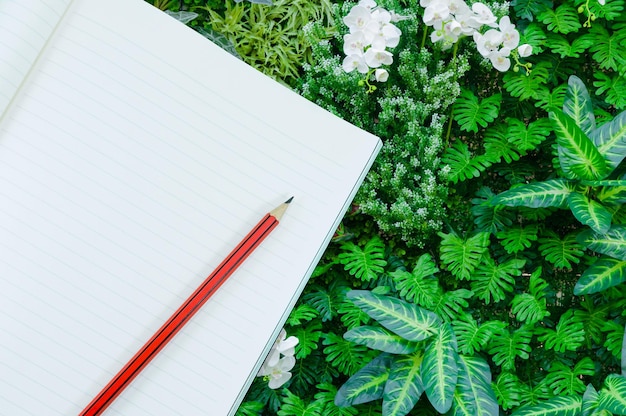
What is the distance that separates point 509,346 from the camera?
111 centimetres

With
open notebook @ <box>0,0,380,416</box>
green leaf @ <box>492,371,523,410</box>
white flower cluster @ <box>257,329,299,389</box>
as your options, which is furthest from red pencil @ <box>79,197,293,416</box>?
green leaf @ <box>492,371,523,410</box>

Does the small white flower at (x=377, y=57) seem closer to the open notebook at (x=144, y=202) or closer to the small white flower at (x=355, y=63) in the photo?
the small white flower at (x=355, y=63)

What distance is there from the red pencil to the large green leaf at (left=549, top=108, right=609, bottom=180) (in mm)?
467

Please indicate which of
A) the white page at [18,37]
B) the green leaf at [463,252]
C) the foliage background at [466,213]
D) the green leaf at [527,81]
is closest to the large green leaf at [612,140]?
the foliage background at [466,213]

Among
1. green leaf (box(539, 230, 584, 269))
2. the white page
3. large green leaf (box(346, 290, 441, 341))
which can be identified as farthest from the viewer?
green leaf (box(539, 230, 584, 269))

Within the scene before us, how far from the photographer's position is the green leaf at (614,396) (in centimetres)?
98

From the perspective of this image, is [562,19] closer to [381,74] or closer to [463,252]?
[381,74]

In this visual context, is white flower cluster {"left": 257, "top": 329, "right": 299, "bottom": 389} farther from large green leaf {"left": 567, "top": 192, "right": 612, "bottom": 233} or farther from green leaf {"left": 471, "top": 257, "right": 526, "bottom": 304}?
large green leaf {"left": 567, "top": 192, "right": 612, "bottom": 233}

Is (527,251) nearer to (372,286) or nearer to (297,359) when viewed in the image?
(372,286)

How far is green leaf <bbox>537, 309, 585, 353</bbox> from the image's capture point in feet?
3.57

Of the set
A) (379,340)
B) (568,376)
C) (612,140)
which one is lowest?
(379,340)

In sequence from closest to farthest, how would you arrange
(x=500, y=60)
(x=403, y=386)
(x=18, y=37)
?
(x=18, y=37), (x=403, y=386), (x=500, y=60)

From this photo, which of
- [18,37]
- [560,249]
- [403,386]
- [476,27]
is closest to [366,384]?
[403,386]

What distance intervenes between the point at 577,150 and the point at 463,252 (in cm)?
26
